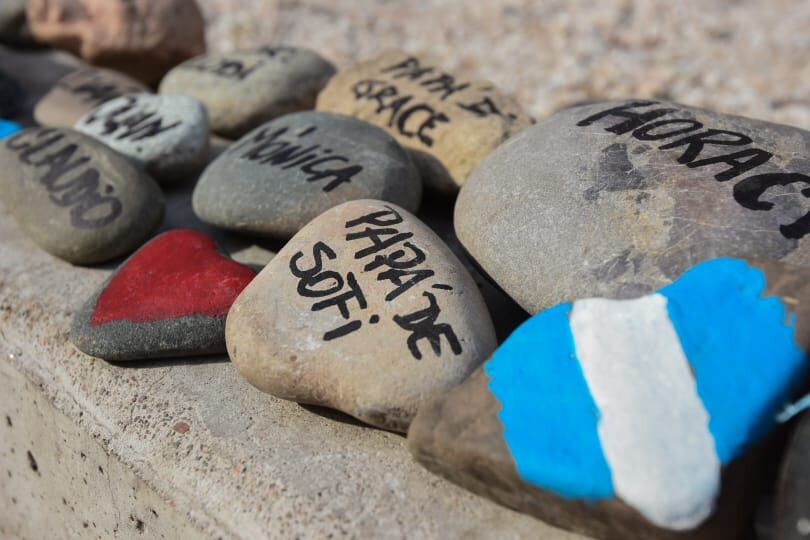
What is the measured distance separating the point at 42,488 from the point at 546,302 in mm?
1199

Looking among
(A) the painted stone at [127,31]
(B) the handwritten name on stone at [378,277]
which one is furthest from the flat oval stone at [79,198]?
(A) the painted stone at [127,31]

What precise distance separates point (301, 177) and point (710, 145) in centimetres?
86

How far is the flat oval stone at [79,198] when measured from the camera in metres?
1.92

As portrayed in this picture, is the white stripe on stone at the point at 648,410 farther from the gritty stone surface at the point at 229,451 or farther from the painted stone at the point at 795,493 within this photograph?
the gritty stone surface at the point at 229,451

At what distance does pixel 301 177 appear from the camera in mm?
1838

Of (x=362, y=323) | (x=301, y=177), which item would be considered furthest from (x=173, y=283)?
(x=362, y=323)

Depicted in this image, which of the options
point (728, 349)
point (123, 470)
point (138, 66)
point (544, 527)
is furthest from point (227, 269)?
point (138, 66)

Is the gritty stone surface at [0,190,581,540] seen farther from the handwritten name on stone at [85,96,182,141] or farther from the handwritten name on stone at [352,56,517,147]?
the handwritten name on stone at [352,56,517,147]

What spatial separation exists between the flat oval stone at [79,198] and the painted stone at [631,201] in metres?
0.81

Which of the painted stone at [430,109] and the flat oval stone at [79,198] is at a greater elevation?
the painted stone at [430,109]

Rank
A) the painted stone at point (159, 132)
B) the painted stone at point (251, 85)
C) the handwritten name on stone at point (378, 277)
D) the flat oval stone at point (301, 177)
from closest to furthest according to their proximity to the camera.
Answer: the handwritten name on stone at point (378, 277) → the flat oval stone at point (301, 177) → the painted stone at point (159, 132) → the painted stone at point (251, 85)

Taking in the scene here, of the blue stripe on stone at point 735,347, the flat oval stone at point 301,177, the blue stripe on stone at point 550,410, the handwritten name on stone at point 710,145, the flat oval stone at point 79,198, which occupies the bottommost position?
the flat oval stone at point 79,198

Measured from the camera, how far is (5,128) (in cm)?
243

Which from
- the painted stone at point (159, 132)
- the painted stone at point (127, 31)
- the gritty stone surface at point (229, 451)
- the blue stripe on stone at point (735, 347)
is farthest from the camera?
the painted stone at point (127, 31)
